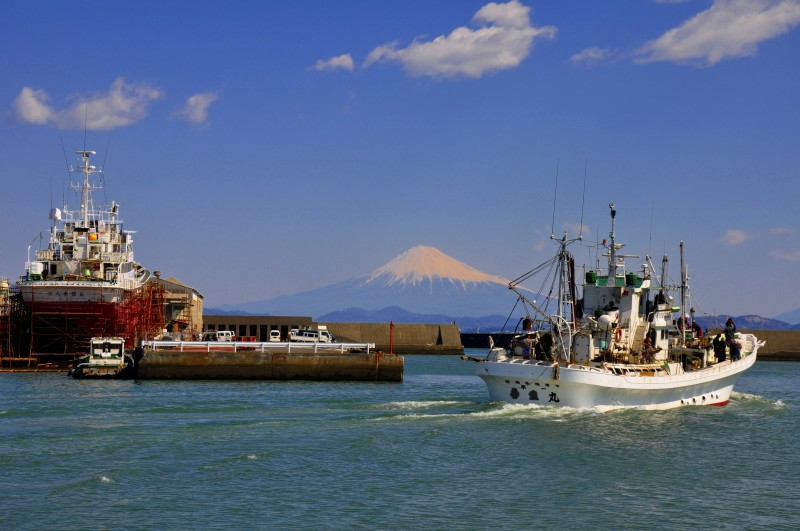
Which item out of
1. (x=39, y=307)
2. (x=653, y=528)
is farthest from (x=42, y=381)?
(x=653, y=528)

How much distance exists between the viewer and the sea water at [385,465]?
26.7m

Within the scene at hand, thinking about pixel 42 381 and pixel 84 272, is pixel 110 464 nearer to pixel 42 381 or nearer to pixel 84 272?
pixel 42 381

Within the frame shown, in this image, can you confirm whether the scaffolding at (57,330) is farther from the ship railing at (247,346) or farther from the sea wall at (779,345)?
the sea wall at (779,345)

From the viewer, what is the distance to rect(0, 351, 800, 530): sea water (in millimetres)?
26734

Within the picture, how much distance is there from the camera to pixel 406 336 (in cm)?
13838

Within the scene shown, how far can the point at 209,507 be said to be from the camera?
1069 inches

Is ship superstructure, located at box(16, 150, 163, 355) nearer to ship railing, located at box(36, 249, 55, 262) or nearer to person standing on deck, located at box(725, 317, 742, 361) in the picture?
ship railing, located at box(36, 249, 55, 262)

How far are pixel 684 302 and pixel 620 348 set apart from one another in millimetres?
9643

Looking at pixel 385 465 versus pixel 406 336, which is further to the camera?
pixel 406 336

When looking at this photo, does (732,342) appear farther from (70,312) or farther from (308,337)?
(70,312)

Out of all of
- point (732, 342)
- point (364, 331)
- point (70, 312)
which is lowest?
point (732, 342)

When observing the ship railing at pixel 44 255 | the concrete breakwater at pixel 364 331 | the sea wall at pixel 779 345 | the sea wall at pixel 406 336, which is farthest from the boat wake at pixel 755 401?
the sea wall at pixel 779 345

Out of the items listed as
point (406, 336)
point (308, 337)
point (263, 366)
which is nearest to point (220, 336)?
point (308, 337)

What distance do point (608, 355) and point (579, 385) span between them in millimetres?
3863
